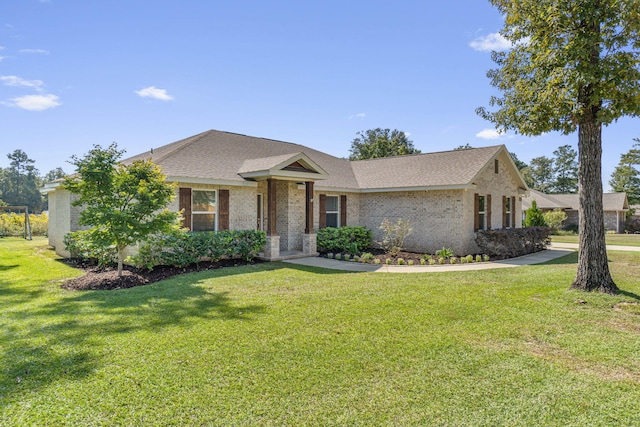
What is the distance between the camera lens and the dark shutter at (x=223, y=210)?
13.5 m

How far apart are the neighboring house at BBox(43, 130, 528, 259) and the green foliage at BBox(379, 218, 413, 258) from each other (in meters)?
0.58

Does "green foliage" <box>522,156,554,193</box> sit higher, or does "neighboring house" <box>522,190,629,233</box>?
"green foliage" <box>522,156,554,193</box>

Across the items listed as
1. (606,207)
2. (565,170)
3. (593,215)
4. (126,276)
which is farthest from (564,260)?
(565,170)

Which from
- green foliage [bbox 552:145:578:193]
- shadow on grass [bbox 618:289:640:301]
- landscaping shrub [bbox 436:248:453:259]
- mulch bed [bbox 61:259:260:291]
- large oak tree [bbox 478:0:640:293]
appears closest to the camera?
large oak tree [bbox 478:0:640:293]

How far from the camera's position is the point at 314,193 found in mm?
16688

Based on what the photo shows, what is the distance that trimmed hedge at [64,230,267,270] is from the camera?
1089 centimetres

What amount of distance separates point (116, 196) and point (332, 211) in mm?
10089

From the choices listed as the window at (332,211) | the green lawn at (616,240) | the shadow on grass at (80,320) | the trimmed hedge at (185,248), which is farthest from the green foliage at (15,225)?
the green lawn at (616,240)

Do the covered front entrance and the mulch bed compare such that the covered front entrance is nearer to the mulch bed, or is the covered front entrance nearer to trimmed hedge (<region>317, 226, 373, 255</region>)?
trimmed hedge (<region>317, 226, 373, 255</region>)

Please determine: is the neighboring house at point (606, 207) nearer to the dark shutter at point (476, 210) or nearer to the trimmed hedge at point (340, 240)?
the dark shutter at point (476, 210)

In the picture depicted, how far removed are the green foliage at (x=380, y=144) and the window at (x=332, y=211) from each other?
23.5 m

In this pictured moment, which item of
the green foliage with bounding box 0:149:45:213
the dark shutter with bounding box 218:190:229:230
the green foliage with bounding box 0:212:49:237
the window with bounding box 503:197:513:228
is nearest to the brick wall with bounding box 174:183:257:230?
the dark shutter with bounding box 218:190:229:230

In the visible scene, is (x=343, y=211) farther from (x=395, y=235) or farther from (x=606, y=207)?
(x=606, y=207)

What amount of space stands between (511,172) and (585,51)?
12768 millimetres
